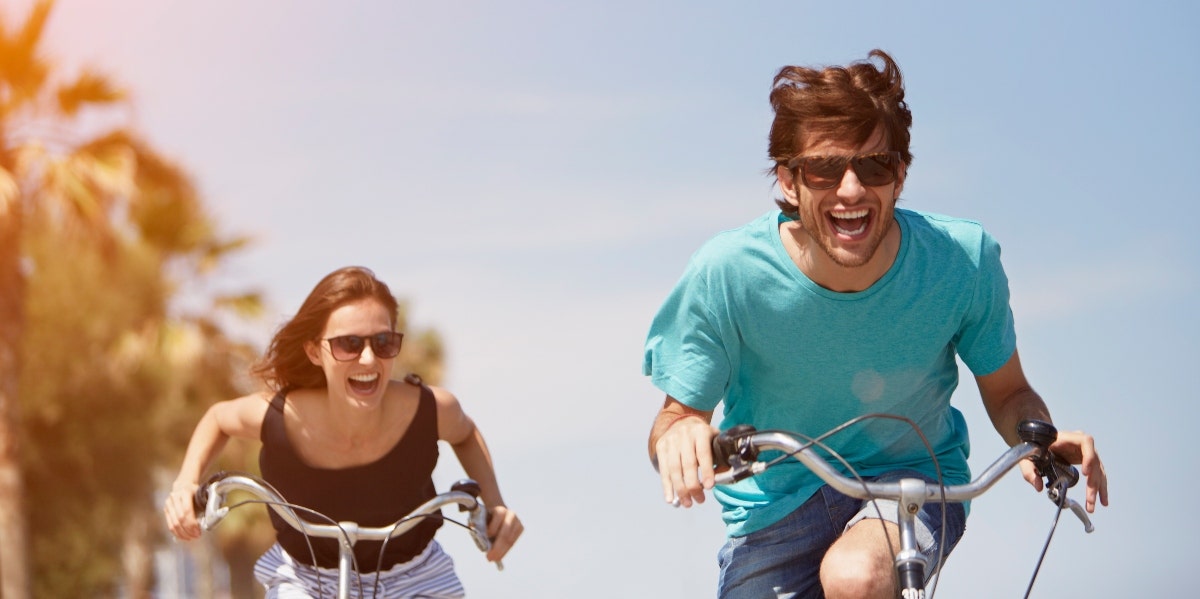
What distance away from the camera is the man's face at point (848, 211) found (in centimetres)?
393

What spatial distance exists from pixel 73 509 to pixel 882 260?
2875 cm

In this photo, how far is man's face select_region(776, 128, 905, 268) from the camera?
12.9 ft

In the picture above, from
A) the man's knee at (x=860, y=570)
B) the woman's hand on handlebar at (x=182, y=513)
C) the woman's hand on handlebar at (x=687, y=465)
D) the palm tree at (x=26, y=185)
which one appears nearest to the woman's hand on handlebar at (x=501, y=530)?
the woman's hand on handlebar at (x=182, y=513)

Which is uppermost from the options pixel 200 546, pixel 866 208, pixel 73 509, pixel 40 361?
pixel 866 208

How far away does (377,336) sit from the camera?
5.59 metres

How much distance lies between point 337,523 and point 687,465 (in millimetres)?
1825

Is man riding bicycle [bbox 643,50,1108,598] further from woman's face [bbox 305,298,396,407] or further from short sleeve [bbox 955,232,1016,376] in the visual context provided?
woman's face [bbox 305,298,396,407]

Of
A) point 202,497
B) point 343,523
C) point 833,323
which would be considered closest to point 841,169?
point 833,323

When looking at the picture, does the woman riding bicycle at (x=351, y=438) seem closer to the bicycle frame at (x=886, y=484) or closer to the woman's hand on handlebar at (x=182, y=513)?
the woman's hand on handlebar at (x=182, y=513)

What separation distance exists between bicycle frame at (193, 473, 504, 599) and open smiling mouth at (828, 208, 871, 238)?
1615 mm

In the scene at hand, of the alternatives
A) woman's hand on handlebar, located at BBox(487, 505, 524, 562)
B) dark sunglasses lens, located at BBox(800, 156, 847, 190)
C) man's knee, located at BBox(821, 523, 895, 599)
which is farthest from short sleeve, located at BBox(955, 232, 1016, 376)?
woman's hand on handlebar, located at BBox(487, 505, 524, 562)

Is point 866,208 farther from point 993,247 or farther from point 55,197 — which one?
point 55,197

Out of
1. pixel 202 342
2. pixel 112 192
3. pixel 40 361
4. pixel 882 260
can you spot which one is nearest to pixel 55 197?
pixel 112 192

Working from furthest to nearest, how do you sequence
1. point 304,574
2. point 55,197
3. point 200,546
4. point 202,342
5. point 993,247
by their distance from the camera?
point 200,546
point 202,342
point 55,197
point 304,574
point 993,247
